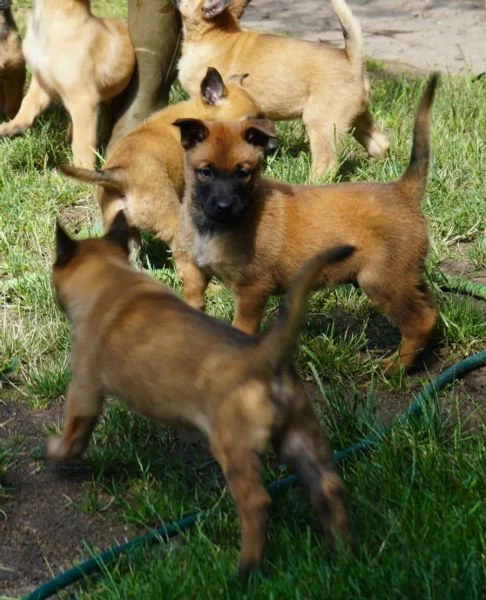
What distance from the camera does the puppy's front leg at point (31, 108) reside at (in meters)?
8.37

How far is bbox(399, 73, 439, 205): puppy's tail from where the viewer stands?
5.21 metres

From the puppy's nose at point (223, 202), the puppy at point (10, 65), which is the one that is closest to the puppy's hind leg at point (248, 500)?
the puppy's nose at point (223, 202)

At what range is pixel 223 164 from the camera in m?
5.38

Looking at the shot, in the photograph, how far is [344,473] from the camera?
4.28 m

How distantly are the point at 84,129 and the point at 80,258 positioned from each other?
11.9 feet

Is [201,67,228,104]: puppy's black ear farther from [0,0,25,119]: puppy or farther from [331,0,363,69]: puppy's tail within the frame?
[0,0,25,119]: puppy

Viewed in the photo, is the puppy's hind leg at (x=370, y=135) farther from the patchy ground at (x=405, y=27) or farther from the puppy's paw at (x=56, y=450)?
the puppy's paw at (x=56, y=450)

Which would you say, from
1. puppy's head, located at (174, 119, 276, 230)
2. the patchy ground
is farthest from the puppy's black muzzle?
the patchy ground

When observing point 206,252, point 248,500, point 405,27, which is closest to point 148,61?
point 206,252

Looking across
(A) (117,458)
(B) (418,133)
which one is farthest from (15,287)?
(B) (418,133)

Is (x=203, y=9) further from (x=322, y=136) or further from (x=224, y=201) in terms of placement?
(x=224, y=201)

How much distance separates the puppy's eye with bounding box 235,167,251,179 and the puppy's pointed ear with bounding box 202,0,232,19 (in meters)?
3.24

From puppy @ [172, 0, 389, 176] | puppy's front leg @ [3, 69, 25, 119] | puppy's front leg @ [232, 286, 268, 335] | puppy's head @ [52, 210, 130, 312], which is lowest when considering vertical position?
puppy's front leg @ [3, 69, 25, 119]

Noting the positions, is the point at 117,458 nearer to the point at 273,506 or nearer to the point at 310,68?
the point at 273,506
